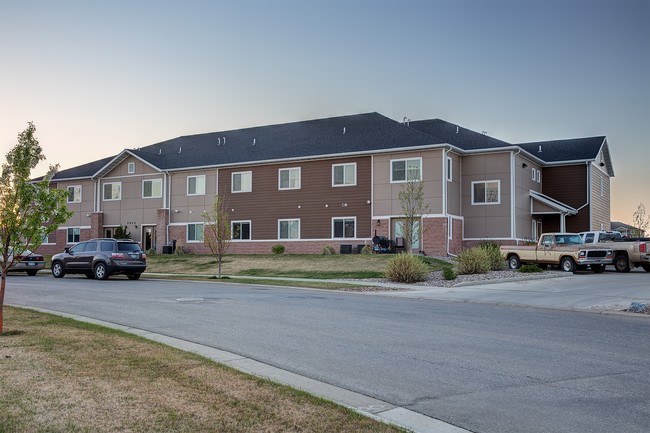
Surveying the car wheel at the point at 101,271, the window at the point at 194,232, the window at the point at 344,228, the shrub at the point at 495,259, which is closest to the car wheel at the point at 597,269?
the shrub at the point at 495,259

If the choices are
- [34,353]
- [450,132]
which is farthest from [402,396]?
[450,132]

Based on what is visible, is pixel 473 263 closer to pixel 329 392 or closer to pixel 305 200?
pixel 305 200

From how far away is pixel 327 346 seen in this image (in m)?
10.0

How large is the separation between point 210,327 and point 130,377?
192 inches

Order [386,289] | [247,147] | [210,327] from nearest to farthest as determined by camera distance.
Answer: [210,327] < [386,289] < [247,147]

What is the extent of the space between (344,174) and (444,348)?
29.7 meters

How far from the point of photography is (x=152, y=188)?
154ft

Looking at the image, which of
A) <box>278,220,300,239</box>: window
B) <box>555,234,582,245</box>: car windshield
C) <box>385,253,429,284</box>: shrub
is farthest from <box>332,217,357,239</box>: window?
<box>385,253,429,284</box>: shrub

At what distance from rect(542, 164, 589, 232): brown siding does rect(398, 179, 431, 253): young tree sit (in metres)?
11.5

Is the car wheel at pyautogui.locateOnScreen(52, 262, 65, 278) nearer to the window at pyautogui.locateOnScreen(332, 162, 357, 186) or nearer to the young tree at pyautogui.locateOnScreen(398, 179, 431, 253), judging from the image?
the young tree at pyautogui.locateOnScreen(398, 179, 431, 253)

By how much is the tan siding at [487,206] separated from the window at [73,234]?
32.3m

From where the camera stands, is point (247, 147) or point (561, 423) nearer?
point (561, 423)

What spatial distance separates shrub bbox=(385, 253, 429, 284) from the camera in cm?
2425

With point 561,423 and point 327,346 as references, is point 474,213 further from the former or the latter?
point 561,423
